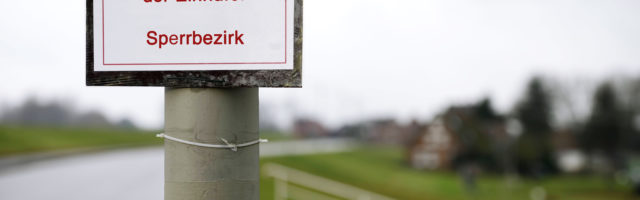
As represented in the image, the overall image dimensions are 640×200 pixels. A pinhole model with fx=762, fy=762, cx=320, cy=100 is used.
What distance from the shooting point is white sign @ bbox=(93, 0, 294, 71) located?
248cm

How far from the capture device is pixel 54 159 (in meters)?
37.5

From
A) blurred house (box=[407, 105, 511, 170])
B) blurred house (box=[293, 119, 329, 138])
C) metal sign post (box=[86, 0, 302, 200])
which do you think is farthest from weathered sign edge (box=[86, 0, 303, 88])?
blurred house (box=[293, 119, 329, 138])

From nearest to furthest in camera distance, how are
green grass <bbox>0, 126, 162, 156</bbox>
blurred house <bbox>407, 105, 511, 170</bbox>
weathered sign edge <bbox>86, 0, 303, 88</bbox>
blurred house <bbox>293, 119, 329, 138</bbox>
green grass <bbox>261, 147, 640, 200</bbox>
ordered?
weathered sign edge <bbox>86, 0, 303, 88</bbox>
green grass <bbox>0, 126, 162, 156</bbox>
green grass <bbox>261, 147, 640, 200</bbox>
blurred house <bbox>407, 105, 511, 170</bbox>
blurred house <bbox>293, 119, 329, 138</bbox>

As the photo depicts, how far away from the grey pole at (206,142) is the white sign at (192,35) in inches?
4.3

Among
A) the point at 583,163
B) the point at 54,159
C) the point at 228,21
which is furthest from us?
Answer: the point at 583,163

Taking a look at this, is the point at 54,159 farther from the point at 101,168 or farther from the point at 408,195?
the point at 408,195

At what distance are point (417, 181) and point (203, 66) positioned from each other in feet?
188

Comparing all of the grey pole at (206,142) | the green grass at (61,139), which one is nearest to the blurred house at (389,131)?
the green grass at (61,139)

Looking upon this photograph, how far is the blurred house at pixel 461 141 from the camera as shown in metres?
66.4

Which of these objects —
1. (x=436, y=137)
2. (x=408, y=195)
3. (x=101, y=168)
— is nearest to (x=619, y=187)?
(x=436, y=137)

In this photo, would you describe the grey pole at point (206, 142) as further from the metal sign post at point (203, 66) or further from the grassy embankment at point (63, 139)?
the grassy embankment at point (63, 139)

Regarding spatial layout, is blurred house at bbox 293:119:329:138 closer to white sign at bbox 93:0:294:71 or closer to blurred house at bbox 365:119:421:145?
blurred house at bbox 365:119:421:145

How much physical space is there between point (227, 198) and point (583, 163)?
249 ft

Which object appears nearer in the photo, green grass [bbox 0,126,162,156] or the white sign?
the white sign
